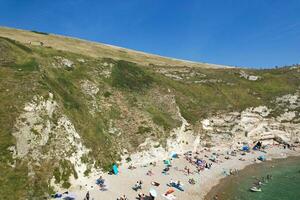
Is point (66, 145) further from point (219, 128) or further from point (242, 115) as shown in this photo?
point (242, 115)

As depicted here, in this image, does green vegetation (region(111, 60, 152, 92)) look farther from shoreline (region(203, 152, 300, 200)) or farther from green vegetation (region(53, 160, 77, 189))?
green vegetation (region(53, 160, 77, 189))

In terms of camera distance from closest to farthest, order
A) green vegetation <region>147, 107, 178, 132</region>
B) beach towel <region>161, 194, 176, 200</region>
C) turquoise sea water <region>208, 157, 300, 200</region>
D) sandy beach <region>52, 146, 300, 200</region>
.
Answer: sandy beach <region>52, 146, 300, 200</region> → beach towel <region>161, 194, 176, 200</region> → turquoise sea water <region>208, 157, 300, 200</region> → green vegetation <region>147, 107, 178, 132</region>

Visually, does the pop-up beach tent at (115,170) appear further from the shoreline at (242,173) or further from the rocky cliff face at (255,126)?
the rocky cliff face at (255,126)

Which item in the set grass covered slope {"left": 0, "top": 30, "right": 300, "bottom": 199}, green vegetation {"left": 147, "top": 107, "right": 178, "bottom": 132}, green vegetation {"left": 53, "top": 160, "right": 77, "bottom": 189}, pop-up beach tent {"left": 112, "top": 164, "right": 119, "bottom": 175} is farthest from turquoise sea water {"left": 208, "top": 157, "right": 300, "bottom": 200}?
green vegetation {"left": 53, "top": 160, "right": 77, "bottom": 189}

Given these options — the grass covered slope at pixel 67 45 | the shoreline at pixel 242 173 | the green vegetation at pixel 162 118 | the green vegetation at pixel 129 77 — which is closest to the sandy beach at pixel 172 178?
the shoreline at pixel 242 173

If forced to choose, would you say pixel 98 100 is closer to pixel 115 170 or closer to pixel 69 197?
pixel 115 170

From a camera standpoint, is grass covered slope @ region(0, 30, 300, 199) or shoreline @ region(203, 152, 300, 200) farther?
shoreline @ region(203, 152, 300, 200)

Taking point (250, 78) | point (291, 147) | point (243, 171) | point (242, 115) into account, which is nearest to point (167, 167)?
point (243, 171)
